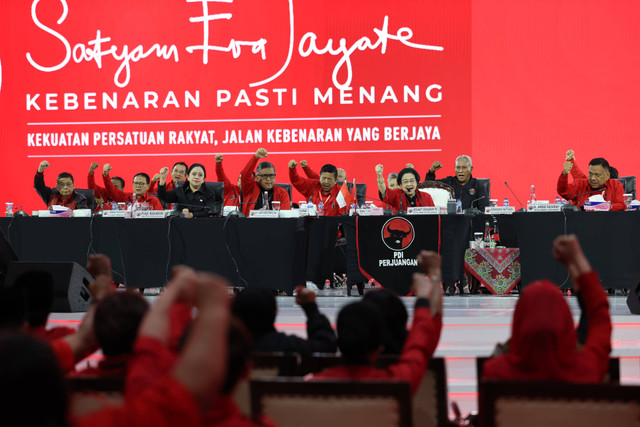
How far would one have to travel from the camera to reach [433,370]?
166 centimetres

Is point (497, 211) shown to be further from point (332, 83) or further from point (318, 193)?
point (332, 83)

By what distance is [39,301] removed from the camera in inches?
77.6

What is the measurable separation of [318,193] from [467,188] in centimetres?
131

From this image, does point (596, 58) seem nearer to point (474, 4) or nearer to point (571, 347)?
point (474, 4)

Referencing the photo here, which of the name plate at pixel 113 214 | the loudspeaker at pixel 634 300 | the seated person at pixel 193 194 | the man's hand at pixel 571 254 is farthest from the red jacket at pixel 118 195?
the man's hand at pixel 571 254

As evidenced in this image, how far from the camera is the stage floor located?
11.1 feet

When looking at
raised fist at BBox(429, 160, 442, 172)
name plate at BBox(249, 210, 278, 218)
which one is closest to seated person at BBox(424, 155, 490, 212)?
raised fist at BBox(429, 160, 442, 172)

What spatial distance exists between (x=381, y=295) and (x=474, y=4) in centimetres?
793

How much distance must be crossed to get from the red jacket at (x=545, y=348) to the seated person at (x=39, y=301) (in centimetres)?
104

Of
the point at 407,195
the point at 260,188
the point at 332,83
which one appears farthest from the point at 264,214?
the point at 332,83

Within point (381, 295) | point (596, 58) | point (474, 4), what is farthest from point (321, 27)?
point (381, 295)

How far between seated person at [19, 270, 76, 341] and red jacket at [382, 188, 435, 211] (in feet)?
16.1

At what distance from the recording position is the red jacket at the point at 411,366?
1536 millimetres

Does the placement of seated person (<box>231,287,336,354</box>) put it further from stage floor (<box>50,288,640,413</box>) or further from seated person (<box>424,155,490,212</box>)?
seated person (<box>424,155,490,212</box>)
